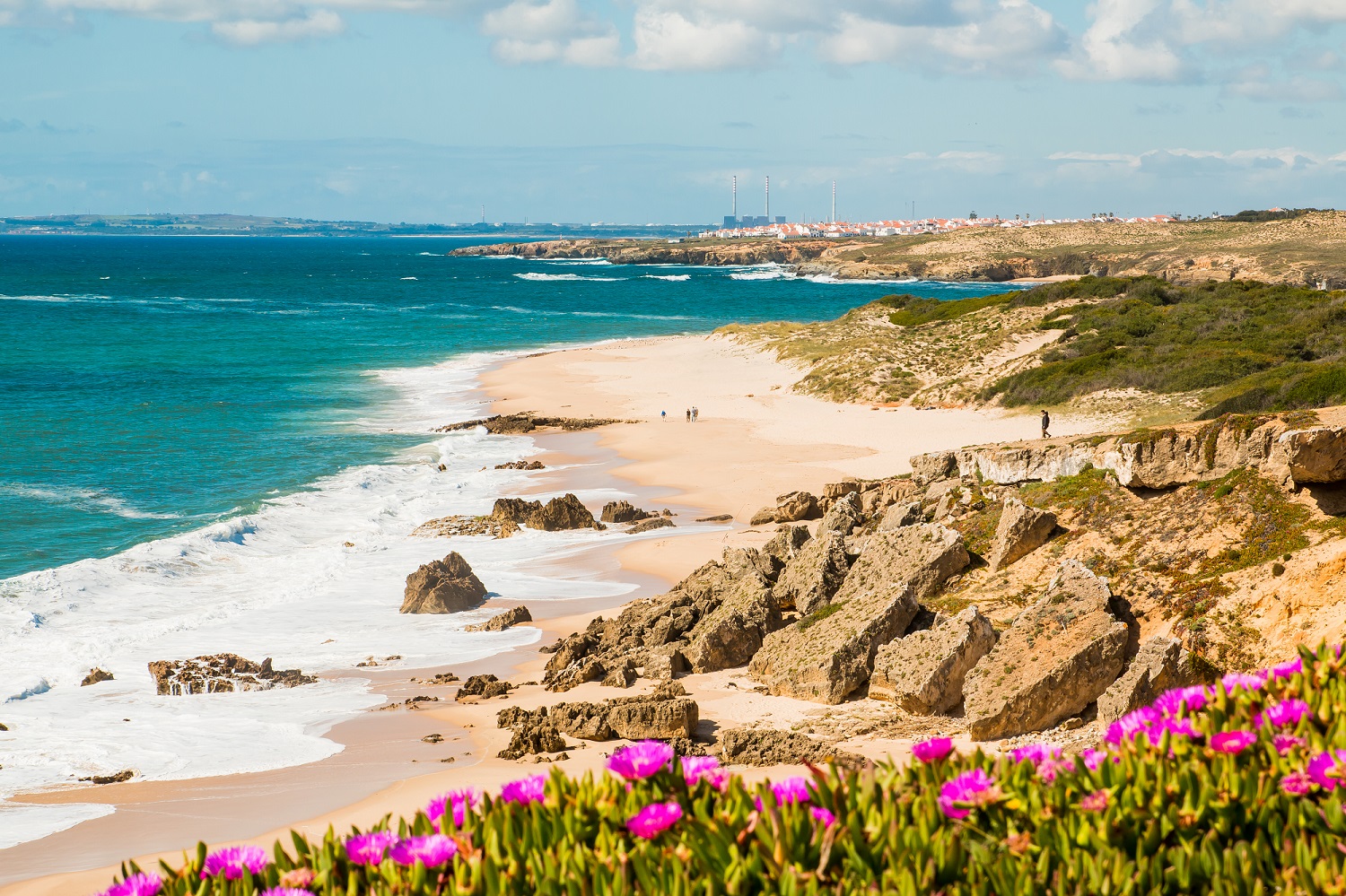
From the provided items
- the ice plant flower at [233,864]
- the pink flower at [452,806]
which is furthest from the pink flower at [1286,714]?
the ice plant flower at [233,864]

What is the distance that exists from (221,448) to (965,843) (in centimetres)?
3339

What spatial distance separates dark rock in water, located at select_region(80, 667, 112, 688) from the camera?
14648 mm

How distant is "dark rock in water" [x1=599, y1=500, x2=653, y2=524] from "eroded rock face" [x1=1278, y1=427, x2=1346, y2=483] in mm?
14599

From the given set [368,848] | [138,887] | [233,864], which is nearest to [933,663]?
[368,848]

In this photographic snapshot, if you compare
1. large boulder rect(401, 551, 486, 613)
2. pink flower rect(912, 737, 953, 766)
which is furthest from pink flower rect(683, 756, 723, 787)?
large boulder rect(401, 551, 486, 613)

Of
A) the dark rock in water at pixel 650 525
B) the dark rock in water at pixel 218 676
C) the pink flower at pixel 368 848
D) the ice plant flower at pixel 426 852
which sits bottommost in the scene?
the dark rock in water at pixel 218 676

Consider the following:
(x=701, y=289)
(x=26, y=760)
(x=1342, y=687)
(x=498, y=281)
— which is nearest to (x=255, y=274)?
(x=498, y=281)

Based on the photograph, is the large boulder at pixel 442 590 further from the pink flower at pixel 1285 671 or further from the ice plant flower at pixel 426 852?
the ice plant flower at pixel 426 852

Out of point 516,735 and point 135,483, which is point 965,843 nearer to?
point 516,735

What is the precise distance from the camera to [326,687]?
14164mm

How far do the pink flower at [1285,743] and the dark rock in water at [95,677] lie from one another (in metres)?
14.2

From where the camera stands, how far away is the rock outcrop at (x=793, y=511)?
21.2 metres

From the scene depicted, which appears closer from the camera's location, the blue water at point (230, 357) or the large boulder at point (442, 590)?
the large boulder at point (442, 590)

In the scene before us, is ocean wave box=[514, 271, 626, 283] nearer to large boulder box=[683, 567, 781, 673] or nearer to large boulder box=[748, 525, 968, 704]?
large boulder box=[683, 567, 781, 673]
